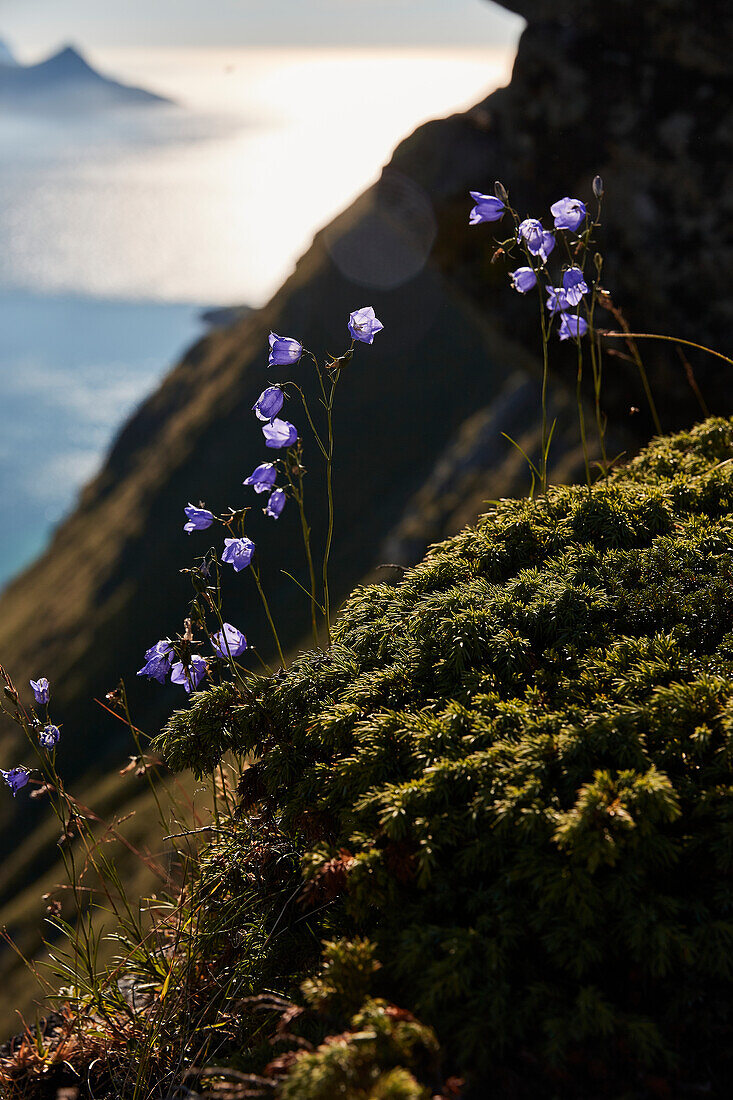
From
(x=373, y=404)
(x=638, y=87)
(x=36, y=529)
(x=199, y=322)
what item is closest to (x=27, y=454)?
(x=36, y=529)

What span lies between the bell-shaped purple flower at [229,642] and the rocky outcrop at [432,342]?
5631mm

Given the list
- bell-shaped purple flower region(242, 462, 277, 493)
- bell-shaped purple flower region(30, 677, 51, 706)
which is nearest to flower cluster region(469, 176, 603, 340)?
bell-shaped purple flower region(242, 462, 277, 493)

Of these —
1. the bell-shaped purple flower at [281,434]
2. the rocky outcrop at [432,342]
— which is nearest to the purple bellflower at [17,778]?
the bell-shaped purple flower at [281,434]

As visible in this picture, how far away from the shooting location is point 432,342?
61.3 metres

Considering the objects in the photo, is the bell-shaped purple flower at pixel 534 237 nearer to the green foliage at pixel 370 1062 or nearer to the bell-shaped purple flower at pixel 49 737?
the bell-shaped purple flower at pixel 49 737

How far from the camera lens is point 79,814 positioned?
3430 mm

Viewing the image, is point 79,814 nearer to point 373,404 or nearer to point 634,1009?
point 634,1009

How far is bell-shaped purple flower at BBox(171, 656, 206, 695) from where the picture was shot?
353cm

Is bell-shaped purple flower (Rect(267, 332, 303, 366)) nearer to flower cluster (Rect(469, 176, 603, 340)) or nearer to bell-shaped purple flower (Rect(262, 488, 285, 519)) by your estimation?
bell-shaped purple flower (Rect(262, 488, 285, 519))

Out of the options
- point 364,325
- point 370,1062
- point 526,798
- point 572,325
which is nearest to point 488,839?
point 526,798

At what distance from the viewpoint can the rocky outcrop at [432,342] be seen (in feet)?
25.0

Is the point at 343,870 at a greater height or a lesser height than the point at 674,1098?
greater

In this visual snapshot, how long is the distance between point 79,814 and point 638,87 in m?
8.37

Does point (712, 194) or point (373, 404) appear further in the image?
point (373, 404)
